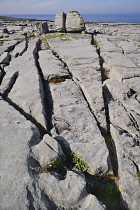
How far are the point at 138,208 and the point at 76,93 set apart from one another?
231 inches

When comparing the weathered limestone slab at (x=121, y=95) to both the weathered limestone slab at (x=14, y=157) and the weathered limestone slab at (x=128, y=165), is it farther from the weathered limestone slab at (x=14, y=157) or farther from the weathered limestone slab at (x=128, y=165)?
the weathered limestone slab at (x=14, y=157)

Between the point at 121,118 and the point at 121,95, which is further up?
the point at 121,95

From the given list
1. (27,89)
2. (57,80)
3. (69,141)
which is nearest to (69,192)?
(69,141)

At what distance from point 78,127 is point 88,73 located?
525cm

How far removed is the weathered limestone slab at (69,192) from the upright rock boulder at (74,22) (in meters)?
26.5

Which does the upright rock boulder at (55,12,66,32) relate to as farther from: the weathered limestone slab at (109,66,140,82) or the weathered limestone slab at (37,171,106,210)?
the weathered limestone slab at (37,171,106,210)

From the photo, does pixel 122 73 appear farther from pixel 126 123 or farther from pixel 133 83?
pixel 126 123

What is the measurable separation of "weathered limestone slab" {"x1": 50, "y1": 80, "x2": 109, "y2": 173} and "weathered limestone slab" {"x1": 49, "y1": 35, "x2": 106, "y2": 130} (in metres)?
0.40

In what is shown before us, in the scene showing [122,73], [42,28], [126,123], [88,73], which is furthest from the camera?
[42,28]

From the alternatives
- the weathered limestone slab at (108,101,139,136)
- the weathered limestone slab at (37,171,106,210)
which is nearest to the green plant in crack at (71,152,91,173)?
the weathered limestone slab at (37,171,106,210)

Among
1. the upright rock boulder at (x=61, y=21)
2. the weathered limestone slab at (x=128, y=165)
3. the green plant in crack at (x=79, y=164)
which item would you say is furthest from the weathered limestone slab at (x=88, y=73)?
the upright rock boulder at (x=61, y=21)

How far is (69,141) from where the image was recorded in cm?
588

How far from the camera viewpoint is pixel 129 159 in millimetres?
5363

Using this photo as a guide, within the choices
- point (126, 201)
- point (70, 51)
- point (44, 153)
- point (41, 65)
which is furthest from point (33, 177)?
point (70, 51)
